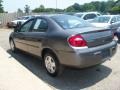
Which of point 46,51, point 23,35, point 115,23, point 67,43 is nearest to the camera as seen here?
point 67,43

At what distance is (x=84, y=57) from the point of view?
5.22 metres

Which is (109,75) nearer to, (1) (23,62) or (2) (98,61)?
(2) (98,61)

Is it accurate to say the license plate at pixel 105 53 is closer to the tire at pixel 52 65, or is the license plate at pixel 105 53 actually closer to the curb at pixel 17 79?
the tire at pixel 52 65

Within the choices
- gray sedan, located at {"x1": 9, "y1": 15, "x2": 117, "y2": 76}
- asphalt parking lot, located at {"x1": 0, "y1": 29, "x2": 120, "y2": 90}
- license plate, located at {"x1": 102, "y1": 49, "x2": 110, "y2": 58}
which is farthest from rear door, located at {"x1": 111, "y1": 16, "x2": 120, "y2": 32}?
license plate, located at {"x1": 102, "y1": 49, "x2": 110, "y2": 58}

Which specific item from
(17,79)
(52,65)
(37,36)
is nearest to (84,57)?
(52,65)

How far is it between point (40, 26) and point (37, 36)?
1.05ft

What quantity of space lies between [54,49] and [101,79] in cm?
135

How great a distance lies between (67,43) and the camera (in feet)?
17.6

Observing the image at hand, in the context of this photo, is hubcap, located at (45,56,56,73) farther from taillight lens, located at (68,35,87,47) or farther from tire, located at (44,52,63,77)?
taillight lens, located at (68,35,87,47)

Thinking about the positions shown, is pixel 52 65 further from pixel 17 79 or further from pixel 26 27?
pixel 26 27

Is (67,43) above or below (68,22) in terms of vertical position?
below

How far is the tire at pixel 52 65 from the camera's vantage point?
18.8ft

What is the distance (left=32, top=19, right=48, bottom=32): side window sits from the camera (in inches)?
253

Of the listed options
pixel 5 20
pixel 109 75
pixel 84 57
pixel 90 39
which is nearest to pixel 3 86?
pixel 84 57
